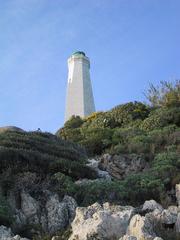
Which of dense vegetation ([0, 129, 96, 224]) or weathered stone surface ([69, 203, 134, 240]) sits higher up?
dense vegetation ([0, 129, 96, 224])

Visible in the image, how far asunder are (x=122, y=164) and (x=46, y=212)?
449 centimetres

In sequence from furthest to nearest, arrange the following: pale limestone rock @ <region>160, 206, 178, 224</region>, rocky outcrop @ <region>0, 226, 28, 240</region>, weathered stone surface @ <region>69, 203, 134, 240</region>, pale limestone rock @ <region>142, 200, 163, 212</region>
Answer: pale limestone rock @ <region>142, 200, 163, 212</region>
rocky outcrop @ <region>0, 226, 28, 240</region>
pale limestone rock @ <region>160, 206, 178, 224</region>
weathered stone surface @ <region>69, 203, 134, 240</region>

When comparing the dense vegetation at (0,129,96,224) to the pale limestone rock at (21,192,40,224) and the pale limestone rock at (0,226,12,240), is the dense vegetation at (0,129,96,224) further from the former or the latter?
the pale limestone rock at (0,226,12,240)

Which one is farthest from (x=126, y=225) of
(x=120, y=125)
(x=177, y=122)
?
(x=120, y=125)

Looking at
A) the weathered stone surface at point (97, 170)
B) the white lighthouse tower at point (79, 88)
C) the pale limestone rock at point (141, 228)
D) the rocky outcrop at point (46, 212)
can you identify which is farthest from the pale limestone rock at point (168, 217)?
the white lighthouse tower at point (79, 88)

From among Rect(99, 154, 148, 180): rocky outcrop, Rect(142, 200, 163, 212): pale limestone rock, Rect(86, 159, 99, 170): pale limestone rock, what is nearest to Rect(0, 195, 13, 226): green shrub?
Rect(142, 200, 163, 212): pale limestone rock

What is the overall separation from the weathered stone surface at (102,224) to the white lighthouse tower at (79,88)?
2681 cm

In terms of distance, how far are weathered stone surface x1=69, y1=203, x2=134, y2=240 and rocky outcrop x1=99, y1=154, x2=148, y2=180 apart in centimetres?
519

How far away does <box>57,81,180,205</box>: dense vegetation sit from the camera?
11.6 metres

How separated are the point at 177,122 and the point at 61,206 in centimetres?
1228

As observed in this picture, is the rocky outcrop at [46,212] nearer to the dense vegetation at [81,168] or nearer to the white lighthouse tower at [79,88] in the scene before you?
the dense vegetation at [81,168]

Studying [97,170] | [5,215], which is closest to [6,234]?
[5,215]

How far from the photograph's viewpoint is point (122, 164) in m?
14.8

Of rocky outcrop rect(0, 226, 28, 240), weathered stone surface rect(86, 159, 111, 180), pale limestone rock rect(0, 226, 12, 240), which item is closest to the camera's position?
rocky outcrop rect(0, 226, 28, 240)
